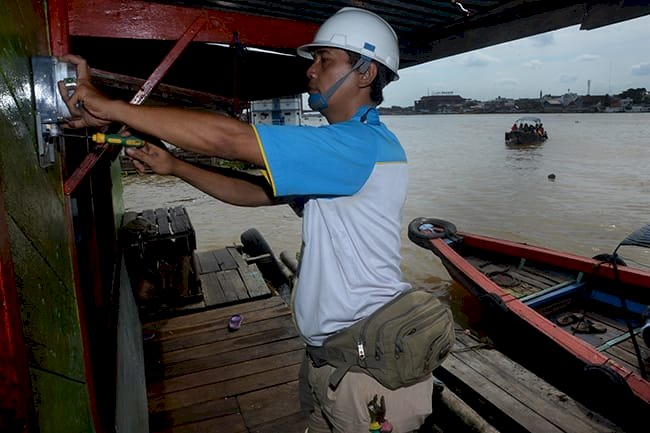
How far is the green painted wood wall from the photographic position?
92 cm

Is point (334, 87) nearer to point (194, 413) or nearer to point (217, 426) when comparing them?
point (217, 426)

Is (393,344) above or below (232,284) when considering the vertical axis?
above

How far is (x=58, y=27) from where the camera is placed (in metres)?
1.65

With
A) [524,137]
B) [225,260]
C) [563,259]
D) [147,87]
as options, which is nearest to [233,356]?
[225,260]

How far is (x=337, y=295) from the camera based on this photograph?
1920 millimetres

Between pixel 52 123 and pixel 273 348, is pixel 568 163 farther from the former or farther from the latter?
pixel 52 123

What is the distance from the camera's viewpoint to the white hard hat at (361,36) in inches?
76.8

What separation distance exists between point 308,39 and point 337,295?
1538 millimetres

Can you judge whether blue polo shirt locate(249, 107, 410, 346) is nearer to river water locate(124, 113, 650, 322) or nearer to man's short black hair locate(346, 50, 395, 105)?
man's short black hair locate(346, 50, 395, 105)

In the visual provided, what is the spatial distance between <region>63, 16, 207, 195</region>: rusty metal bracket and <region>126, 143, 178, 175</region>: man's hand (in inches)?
4.8

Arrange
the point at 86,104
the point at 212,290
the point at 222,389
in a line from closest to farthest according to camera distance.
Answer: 1. the point at 86,104
2. the point at 222,389
3. the point at 212,290

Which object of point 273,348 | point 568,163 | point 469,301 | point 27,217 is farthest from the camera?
point 568,163

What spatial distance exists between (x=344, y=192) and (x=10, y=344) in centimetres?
117

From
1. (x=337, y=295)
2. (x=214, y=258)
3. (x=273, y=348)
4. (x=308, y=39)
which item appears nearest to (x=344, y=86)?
(x=308, y=39)
